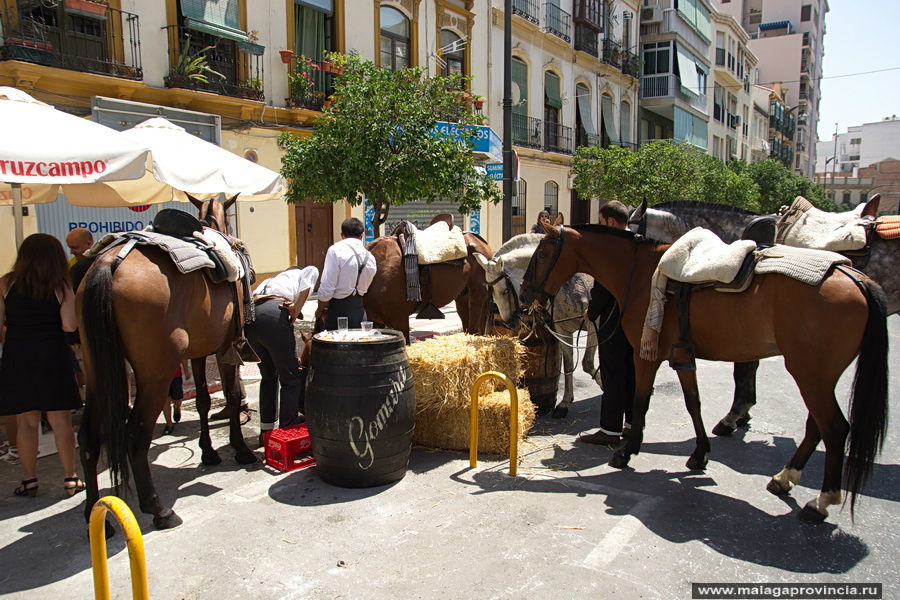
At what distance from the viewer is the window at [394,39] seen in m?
18.0

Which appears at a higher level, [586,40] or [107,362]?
[586,40]

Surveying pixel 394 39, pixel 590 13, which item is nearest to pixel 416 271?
pixel 394 39

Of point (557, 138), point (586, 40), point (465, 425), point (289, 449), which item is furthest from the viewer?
point (586, 40)

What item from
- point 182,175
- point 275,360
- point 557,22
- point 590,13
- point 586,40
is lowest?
point 275,360

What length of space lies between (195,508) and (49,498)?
1167 mm

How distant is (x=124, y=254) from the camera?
158 inches

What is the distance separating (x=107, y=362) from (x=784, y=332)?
4.47 meters

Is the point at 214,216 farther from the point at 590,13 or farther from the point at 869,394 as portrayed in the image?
the point at 590,13

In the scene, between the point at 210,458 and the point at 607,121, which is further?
the point at 607,121

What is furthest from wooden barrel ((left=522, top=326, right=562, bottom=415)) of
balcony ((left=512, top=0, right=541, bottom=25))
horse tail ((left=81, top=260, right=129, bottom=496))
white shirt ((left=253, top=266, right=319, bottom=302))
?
balcony ((left=512, top=0, right=541, bottom=25))

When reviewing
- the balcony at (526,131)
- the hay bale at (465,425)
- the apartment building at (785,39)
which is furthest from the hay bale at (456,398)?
the apartment building at (785,39)

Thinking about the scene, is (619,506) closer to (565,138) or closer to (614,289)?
(614,289)

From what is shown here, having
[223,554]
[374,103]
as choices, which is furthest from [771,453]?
[374,103]

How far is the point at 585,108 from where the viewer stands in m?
27.5
